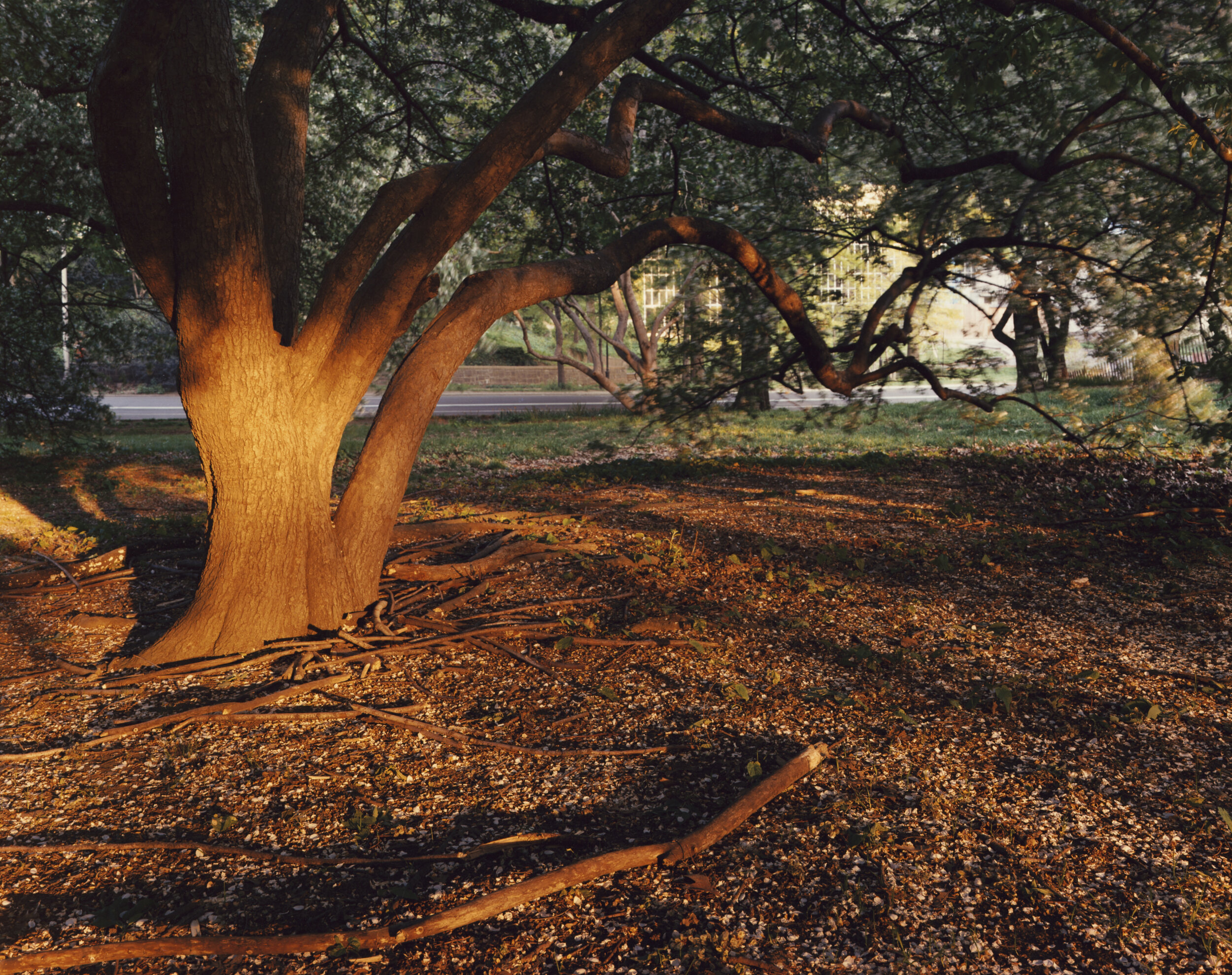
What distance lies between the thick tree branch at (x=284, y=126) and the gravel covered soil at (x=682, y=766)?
6.37 feet

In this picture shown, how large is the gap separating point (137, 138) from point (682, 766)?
10.9 ft

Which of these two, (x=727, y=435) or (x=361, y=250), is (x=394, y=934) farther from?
(x=727, y=435)

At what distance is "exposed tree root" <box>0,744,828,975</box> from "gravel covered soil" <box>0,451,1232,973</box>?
0.03 metres

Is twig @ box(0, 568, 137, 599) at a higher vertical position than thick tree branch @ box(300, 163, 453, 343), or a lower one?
lower

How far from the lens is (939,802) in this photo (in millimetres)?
2605

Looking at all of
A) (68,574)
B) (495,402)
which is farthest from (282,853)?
(495,402)

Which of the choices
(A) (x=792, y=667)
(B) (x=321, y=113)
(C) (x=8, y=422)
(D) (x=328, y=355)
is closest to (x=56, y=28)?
(B) (x=321, y=113)

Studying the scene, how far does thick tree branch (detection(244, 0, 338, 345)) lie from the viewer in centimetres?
430

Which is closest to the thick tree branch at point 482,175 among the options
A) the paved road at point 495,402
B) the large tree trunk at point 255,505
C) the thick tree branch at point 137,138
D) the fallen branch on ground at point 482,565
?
the large tree trunk at point 255,505

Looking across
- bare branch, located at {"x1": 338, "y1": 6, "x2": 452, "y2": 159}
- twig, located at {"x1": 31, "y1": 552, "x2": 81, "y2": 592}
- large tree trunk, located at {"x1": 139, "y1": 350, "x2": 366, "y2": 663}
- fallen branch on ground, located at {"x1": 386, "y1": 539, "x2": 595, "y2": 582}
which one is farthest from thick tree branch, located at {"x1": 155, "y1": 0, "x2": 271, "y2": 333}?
bare branch, located at {"x1": 338, "y1": 6, "x2": 452, "y2": 159}

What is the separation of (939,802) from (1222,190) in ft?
19.1

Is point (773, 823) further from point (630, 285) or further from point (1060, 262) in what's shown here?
point (630, 285)

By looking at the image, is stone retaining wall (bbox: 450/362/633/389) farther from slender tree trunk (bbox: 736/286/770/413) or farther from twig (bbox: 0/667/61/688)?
twig (bbox: 0/667/61/688)

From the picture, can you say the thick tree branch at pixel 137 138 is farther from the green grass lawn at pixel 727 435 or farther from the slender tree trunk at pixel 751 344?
the green grass lawn at pixel 727 435
